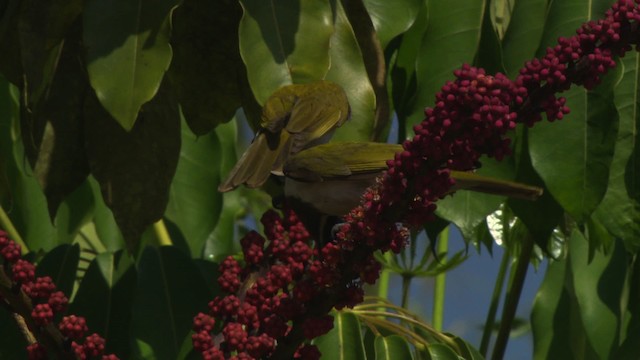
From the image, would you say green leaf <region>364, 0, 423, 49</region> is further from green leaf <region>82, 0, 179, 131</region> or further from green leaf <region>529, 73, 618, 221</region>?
green leaf <region>82, 0, 179, 131</region>

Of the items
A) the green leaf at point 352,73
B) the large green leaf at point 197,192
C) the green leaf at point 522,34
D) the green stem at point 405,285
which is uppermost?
the green leaf at point 522,34

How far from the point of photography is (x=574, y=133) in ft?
8.90

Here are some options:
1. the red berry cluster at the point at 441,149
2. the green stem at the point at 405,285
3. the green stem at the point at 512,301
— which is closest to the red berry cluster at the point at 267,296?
the red berry cluster at the point at 441,149

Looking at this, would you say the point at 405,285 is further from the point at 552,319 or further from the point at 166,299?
the point at 166,299

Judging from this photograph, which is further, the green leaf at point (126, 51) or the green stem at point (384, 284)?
the green stem at point (384, 284)

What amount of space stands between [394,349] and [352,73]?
1.95 ft

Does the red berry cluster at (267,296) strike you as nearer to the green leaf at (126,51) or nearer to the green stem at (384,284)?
the green leaf at (126,51)

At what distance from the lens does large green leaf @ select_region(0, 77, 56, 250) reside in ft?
11.4

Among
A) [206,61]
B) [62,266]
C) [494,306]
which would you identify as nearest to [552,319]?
[494,306]

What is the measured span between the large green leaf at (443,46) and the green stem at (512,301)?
0.57m

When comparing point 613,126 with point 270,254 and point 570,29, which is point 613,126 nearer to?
point 570,29

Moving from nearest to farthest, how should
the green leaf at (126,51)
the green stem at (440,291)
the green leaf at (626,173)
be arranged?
the green leaf at (126,51), the green leaf at (626,173), the green stem at (440,291)

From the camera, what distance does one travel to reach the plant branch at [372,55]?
2.82 meters

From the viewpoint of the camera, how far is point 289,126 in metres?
3.20
